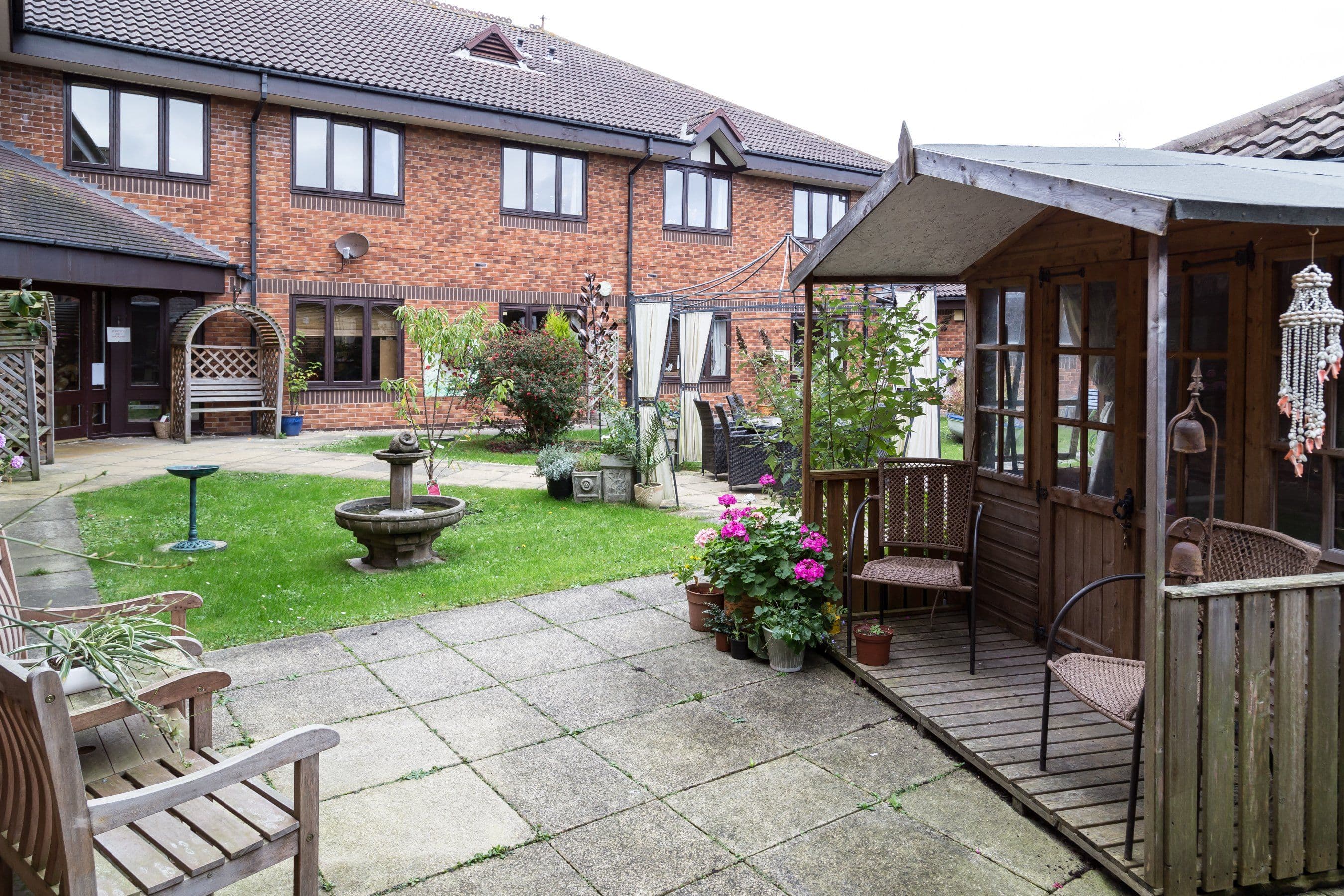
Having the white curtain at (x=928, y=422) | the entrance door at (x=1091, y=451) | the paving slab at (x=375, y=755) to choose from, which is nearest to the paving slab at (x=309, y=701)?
the paving slab at (x=375, y=755)

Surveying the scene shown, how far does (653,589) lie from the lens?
6359 mm

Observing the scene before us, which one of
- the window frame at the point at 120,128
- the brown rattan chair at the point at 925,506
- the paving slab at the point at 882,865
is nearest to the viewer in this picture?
the paving slab at the point at 882,865

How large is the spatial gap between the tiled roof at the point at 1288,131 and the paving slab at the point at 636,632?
3546 mm

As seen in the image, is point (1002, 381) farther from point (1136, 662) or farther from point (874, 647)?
point (1136, 662)

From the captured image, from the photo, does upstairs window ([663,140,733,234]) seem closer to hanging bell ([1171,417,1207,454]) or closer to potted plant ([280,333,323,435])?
potted plant ([280,333,323,435])

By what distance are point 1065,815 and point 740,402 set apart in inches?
434

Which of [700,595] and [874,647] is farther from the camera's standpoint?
[700,595]

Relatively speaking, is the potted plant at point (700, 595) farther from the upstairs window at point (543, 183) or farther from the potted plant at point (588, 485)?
the upstairs window at point (543, 183)

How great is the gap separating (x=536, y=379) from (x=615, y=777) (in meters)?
10.4

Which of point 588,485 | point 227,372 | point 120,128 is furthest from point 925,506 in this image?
point 120,128

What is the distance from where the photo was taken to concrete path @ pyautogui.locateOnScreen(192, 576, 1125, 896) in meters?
2.90

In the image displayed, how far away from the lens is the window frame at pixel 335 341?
15.3 m

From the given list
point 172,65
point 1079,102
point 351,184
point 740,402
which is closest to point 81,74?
point 172,65

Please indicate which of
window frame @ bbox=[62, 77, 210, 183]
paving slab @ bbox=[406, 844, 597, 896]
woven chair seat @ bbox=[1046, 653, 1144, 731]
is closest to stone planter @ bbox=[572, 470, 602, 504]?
woven chair seat @ bbox=[1046, 653, 1144, 731]
